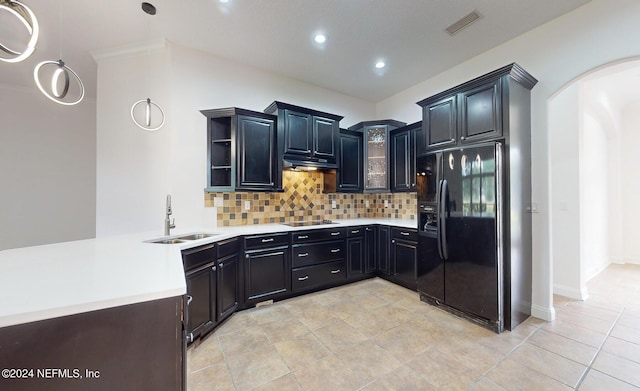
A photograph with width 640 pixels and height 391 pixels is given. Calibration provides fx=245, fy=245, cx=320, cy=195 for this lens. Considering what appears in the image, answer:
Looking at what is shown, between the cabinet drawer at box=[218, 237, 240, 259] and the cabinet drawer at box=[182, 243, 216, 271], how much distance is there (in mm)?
96

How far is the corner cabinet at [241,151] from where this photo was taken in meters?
3.10

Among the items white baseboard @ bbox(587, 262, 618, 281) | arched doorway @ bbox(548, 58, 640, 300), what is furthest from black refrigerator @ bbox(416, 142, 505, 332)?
white baseboard @ bbox(587, 262, 618, 281)

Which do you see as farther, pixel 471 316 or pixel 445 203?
pixel 445 203

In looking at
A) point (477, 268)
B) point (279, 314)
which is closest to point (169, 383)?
point (279, 314)

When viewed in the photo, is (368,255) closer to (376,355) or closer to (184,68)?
(376,355)

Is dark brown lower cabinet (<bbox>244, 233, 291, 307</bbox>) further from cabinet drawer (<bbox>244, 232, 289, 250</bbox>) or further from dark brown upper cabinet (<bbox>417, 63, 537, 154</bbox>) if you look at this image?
dark brown upper cabinet (<bbox>417, 63, 537, 154</bbox>)

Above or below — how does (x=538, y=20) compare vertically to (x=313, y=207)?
above

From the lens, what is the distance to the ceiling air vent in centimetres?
254

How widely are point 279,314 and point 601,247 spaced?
576cm

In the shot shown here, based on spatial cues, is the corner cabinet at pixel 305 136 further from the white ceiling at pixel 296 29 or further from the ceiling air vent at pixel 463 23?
the ceiling air vent at pixel 463 23

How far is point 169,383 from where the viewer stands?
1.01m

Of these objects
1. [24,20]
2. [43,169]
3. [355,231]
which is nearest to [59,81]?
[24,20]

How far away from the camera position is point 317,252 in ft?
11.0

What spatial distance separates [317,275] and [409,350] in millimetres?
1488
